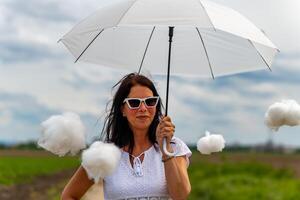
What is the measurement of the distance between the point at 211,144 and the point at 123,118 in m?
0.73

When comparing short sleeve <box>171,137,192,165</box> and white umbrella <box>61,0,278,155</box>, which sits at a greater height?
white umbrella <box>61,0,278,155</box>

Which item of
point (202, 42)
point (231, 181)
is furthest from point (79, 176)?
point (231, 181)

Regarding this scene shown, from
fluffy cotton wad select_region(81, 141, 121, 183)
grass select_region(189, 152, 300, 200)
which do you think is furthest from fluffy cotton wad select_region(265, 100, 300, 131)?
grass select_region(189, 152, 300, 200)

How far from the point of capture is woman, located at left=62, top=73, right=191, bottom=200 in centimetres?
372

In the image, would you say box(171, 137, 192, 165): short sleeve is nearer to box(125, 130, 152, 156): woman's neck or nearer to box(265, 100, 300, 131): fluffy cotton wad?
box(125, 130, 152, 156): woman's neck

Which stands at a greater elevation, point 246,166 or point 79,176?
point 79,176

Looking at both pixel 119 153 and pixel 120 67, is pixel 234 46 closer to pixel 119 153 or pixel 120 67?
pixel 120 67

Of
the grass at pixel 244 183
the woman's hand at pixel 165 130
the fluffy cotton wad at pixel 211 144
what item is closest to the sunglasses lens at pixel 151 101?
the woman's hand at pixel 165 130

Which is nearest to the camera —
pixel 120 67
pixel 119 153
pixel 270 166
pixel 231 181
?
pixel 119 153

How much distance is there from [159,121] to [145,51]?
101cm

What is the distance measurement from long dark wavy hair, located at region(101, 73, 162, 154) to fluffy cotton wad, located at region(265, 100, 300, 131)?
0.73m

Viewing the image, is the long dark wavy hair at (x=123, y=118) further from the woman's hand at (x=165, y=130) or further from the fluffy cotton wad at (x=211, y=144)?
the fluffy cotton wad at (x=211, y=144)

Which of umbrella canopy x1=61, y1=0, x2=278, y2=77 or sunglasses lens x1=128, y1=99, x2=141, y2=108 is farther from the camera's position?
umbrella canopy x1=61, y1=0, x2=278, y2=77

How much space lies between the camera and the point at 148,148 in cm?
391
